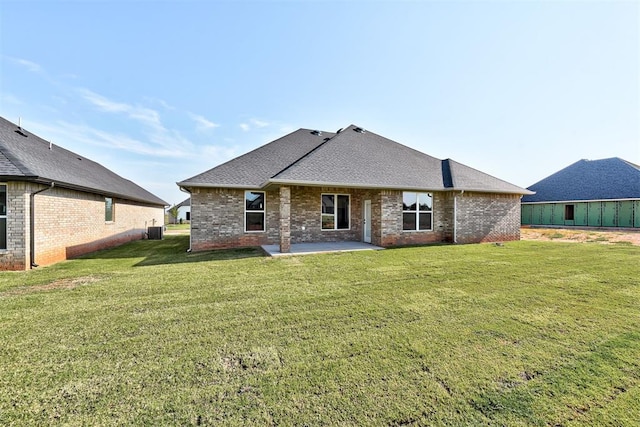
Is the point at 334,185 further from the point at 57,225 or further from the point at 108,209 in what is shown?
the point at 108,209

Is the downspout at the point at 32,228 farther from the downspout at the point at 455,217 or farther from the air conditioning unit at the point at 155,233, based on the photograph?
the downspout at the point at 455,217

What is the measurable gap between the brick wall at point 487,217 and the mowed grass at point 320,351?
6.73 metres

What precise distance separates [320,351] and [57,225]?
10.6 m

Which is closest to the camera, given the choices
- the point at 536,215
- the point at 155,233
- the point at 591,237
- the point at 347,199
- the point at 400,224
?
the point at 400,224

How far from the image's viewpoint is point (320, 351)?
10.4 feet

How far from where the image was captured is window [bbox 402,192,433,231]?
12250mm

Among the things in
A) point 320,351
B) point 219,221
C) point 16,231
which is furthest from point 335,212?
point 16,231

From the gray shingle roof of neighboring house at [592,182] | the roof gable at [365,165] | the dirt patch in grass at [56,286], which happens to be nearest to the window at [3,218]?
the dirt patch in grass at [56,286]

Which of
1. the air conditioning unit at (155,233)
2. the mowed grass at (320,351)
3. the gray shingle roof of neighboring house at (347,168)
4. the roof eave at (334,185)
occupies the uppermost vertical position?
the gray shingle roof of neighboring house at (347,168)

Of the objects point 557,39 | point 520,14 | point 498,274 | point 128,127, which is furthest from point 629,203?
point 128,127

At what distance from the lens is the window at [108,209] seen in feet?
40.6

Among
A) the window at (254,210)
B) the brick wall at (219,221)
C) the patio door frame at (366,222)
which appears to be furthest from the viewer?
the patio door frame at (366,222)

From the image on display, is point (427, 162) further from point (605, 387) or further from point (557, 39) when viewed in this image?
point (605, 387)

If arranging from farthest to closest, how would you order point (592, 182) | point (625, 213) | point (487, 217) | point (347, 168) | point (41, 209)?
1. point (592, 182)
2. point (625, 213)
3. point (487, 217)
4. point (347, 168)
5. point (41, 209)
